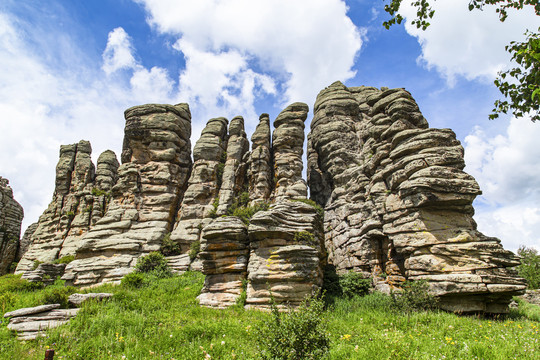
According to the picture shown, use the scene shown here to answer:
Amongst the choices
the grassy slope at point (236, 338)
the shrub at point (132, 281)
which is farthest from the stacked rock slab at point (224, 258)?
the shrub at point (132, 281)

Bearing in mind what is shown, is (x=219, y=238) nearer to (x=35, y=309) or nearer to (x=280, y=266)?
(x=280, y=266)

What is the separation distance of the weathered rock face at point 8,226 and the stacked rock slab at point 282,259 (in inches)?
2079

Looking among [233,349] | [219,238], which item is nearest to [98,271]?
[219,238]

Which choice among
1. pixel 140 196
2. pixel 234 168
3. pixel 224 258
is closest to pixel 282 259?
pixel 224 258

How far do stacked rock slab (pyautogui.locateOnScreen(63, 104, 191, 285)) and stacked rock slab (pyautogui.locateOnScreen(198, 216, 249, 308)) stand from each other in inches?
528

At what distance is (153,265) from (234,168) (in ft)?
54.9

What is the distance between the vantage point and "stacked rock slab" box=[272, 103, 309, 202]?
107 ft

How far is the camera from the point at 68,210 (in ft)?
140

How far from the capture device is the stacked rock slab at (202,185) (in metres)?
31.9

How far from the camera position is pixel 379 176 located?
68.9 feet

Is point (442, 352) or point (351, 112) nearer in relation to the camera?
point (442, 352)

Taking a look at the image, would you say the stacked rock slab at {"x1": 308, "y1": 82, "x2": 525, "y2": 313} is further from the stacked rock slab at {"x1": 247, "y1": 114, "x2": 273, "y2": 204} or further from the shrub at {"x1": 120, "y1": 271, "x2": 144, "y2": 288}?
the shrub at {"x1": 120, "y1": 271, "x2": 144, "y2": 288}

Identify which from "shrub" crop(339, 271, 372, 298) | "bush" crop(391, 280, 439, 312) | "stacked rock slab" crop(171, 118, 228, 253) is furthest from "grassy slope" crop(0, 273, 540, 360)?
"stacked rock slab" crop(171, 118, 228, 253)

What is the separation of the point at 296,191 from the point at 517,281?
20.8 m
